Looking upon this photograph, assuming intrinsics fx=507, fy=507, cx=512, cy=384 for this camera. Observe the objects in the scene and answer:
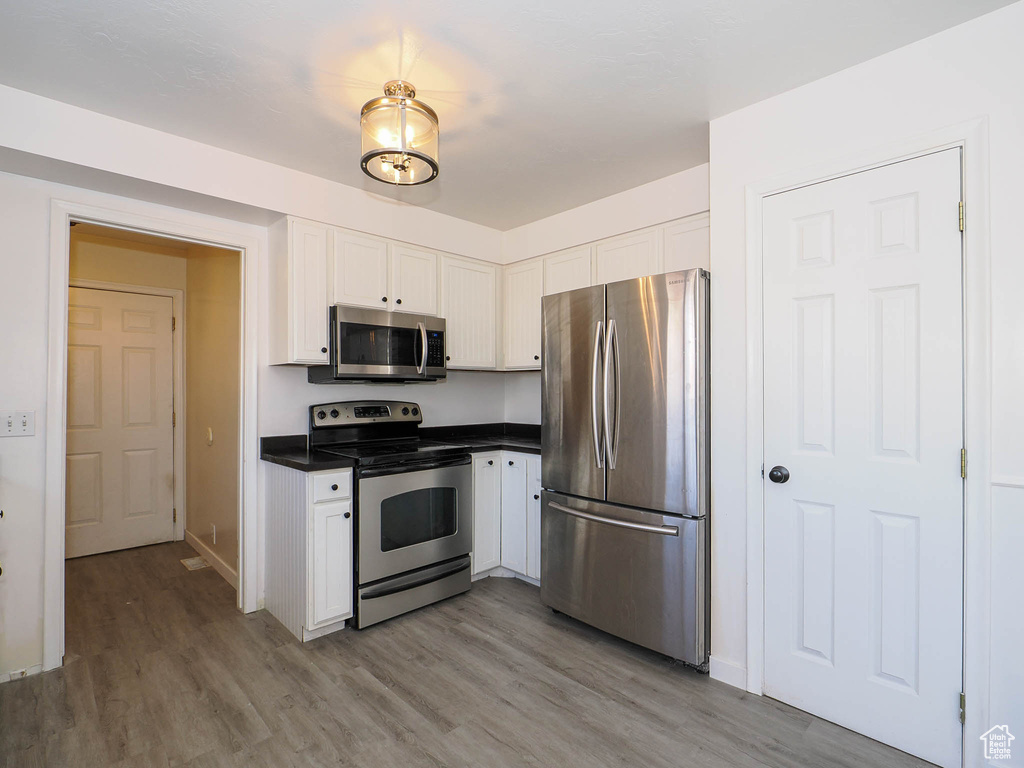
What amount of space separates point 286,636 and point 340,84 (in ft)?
8.85

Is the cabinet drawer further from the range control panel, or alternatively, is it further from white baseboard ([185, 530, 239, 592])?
white baseboard ([185, 530, 239, 592])

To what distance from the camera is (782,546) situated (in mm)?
2141

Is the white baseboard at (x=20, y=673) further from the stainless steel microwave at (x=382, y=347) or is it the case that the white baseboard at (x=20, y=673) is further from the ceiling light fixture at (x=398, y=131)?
the ceiling light fixture at (x=398, y=131)

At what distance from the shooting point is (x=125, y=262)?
407 cm

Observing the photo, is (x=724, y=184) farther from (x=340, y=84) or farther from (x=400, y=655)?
(x=400, y=655)

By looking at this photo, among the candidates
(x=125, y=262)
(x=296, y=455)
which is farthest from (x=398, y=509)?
(x=125, y=262)

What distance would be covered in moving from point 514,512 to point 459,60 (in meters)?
2.60

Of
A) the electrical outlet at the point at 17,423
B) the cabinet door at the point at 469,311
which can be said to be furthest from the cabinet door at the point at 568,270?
the electrical outlet at the point at 17,423

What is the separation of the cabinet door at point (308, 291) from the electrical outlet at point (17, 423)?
115cm

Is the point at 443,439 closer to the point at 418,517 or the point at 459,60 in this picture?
the point at 418,517

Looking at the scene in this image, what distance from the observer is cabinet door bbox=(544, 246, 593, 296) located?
3395mm

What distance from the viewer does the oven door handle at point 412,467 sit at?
2765mm

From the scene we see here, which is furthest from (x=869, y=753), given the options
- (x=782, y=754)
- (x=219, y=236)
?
(x=219, y=236)

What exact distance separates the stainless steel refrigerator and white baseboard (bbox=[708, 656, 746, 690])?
62 mm
